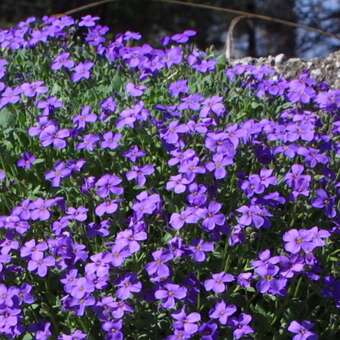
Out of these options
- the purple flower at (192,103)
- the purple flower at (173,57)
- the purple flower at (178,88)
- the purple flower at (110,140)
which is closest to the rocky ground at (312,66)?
the purple flower at (173,57)

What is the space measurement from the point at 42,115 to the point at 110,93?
308mm

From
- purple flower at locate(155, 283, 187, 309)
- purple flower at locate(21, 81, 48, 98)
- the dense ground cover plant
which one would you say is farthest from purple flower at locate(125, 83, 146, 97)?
purple flower at locate(155, 283, 187, 309)

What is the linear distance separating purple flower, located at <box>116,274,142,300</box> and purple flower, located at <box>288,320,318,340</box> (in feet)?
1.38

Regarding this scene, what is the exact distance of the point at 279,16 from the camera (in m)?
8.15

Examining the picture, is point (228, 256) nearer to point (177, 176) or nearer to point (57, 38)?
point (177, 176)

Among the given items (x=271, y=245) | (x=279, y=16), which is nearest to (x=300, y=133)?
(x=271, y=245)

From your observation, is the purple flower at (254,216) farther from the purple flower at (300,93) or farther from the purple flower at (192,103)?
the purple flower at (300,93)

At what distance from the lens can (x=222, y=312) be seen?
236 centimetres

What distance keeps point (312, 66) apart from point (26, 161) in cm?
194

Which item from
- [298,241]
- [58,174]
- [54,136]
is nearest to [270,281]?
[298,241]

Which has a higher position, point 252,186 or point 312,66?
point 252,186

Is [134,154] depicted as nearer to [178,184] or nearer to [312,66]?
[178,184]

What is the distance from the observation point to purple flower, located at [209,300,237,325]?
2346 mm

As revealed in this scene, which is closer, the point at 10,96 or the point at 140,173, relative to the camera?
the point at 140,173
